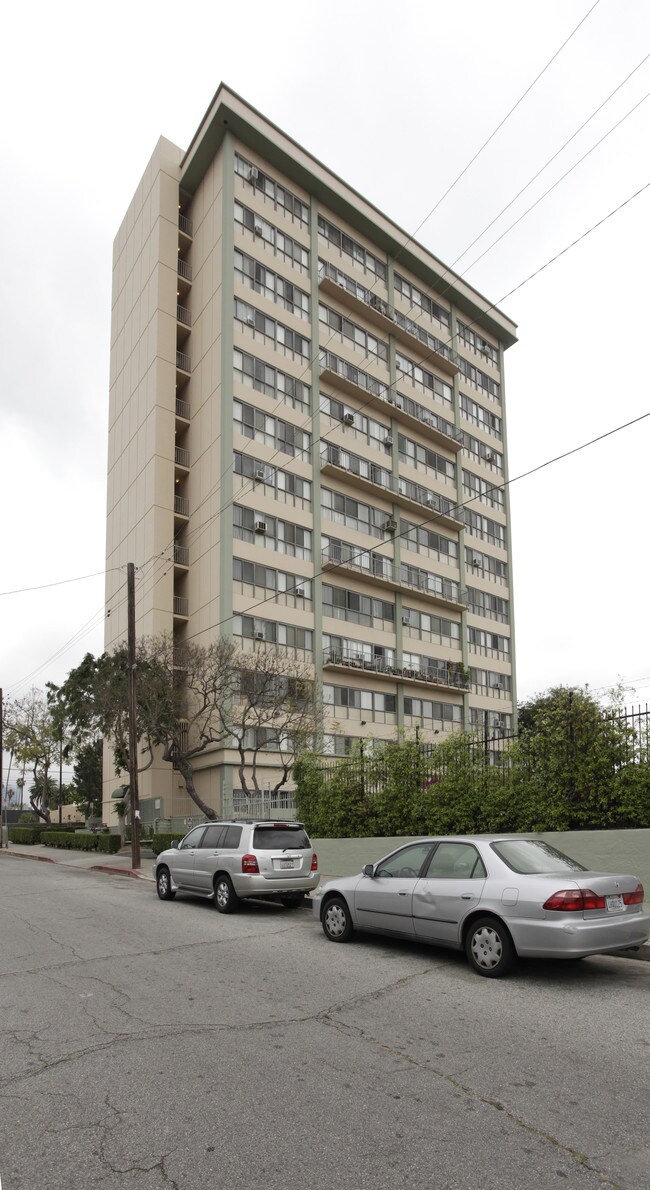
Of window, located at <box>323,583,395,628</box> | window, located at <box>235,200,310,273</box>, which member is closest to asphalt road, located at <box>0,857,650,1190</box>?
window, located at <box>323,583,395,628</box>

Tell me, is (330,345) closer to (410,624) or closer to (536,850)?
(410,624)

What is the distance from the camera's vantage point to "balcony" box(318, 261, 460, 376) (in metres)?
46.1

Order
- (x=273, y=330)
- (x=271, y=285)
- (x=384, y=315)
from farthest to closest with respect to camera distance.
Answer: (x=384, y=315), (x=271, y=285), (x=273, y=330)

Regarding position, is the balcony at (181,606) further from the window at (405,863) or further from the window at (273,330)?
the window at (405,863)

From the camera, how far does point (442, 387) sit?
53750 millimetres

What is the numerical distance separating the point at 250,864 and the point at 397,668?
32.3m

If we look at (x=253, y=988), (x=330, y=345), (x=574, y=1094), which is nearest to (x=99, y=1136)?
(x=574, y=1094)

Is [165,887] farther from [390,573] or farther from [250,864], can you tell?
[390,573]

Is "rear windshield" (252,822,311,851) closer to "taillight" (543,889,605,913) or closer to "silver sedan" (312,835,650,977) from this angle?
"silver sedan" (312,835,650,977)

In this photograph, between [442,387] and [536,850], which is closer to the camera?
[536,850]

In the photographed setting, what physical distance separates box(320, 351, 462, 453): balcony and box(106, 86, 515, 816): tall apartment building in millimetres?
150

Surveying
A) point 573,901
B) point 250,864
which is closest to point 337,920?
point 250,864

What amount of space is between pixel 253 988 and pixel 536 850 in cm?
331

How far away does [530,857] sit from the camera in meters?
8.72
